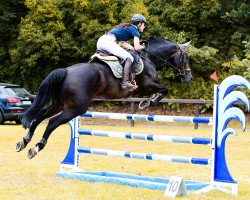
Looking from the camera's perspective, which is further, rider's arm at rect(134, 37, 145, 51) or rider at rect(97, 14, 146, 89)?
rider's arm at rect(134, 37, 145, 51)

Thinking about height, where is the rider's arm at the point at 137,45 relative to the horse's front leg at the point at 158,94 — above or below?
above

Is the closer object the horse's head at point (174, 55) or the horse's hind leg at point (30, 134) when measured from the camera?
the horse's hind leg at point (30, 134)

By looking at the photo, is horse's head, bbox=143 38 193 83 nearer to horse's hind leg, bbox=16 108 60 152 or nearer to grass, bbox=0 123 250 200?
grass, bbox=0 123 250 200

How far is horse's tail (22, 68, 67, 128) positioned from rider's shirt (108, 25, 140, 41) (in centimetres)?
116

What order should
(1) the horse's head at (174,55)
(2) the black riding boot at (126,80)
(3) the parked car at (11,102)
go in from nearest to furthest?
(2) the black riding boot at (126,80) → (1) the horse's head at (174,55) → (3) the parked car at (11,102)

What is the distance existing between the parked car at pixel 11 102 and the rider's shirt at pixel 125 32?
1206 cm

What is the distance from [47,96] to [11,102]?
12.6 meters

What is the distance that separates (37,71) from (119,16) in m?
5.29

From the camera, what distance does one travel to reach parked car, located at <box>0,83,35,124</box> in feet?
64.6

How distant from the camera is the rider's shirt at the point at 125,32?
803 centimetres

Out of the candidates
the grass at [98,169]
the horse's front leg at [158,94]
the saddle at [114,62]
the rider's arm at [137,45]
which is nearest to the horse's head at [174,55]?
the rider's arm at [137,45]

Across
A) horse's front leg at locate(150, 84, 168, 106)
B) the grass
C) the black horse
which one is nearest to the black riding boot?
the black horse

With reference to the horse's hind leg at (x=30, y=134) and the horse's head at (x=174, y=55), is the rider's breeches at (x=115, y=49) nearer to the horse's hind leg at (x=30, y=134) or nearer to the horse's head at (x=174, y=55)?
the horse's head at (x=174, y=55)

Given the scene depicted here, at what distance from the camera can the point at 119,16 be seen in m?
26.6
